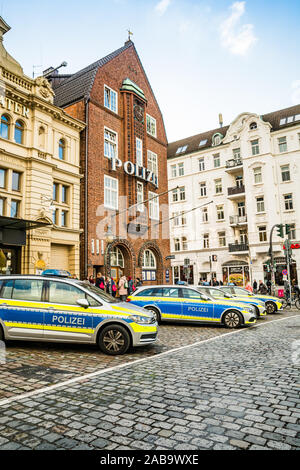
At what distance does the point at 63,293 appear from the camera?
A: 25.9 feet

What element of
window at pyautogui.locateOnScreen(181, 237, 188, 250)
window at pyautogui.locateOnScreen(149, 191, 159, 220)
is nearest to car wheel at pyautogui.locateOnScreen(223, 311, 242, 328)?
window at pyautogui.locateOnScreen(149, 191, 159, 220)

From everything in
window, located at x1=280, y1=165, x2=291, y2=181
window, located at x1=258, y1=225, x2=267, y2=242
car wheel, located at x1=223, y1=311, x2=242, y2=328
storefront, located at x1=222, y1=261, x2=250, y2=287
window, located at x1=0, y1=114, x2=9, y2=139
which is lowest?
car wheel, located at x1=223, y1=311, x2=242, y2=328

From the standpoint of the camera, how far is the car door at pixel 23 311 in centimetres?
761

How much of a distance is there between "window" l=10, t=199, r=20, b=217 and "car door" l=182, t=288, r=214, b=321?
11.0m

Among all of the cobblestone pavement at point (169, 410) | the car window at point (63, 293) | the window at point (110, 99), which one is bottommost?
the cobblestone pavement at point (169, 410)

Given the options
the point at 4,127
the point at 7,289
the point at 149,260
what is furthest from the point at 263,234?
the point at 7,289

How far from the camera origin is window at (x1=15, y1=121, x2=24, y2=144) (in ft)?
61.5

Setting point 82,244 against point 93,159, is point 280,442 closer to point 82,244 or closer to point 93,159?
point 82,244

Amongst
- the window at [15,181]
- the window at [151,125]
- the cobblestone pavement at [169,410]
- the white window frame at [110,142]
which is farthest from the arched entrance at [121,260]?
the cobblestone pavement at [169,410]

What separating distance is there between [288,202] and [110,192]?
2350 centimetres

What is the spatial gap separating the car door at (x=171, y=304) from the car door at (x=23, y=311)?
19.2 ft

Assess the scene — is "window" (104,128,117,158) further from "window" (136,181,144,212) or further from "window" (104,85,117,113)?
"window" (136,181,144,212)

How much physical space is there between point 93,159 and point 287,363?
64.6ft

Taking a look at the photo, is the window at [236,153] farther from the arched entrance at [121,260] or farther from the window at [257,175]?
the arched entrance at [121,260]
